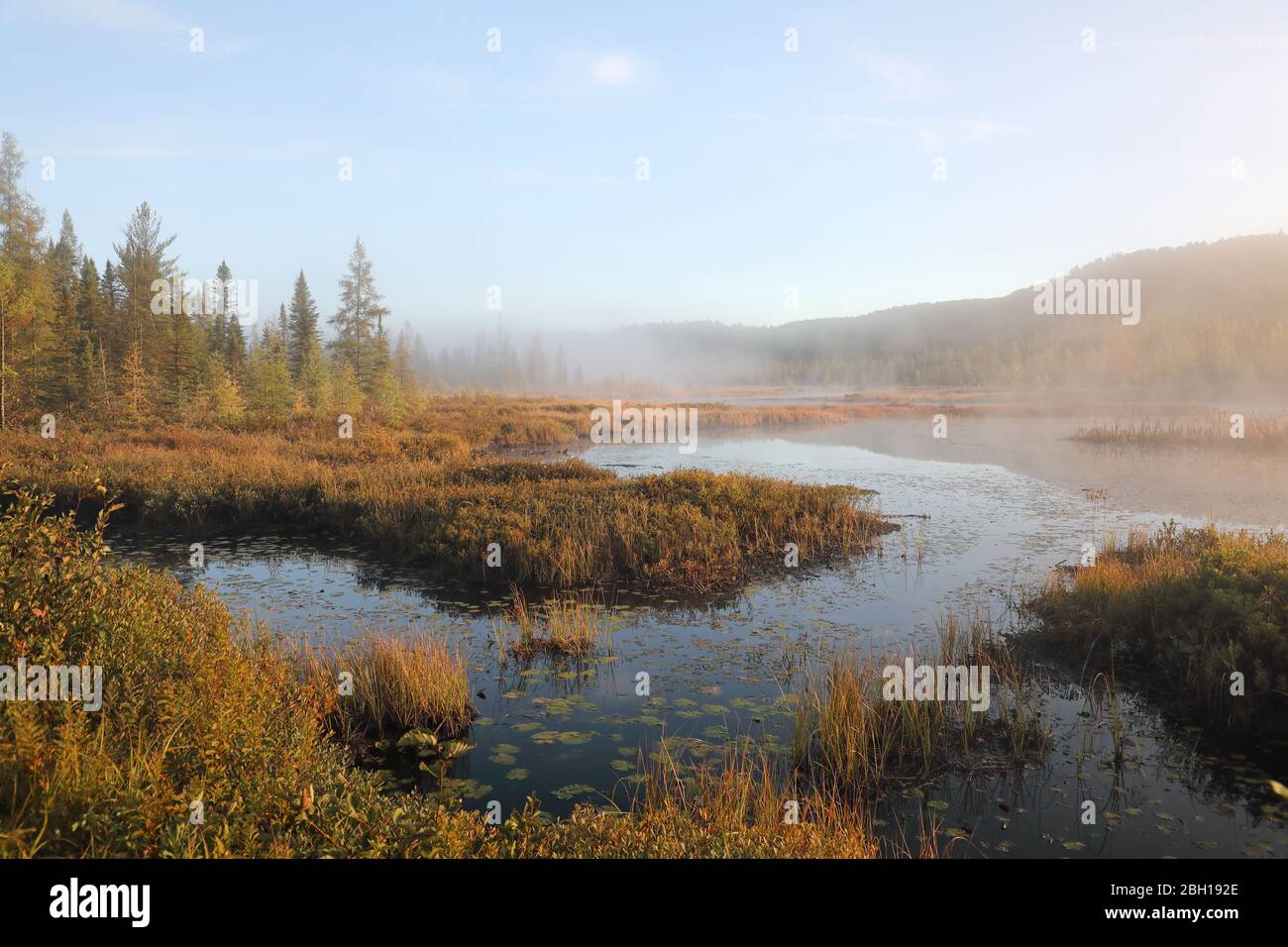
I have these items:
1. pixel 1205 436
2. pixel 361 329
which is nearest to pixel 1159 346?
pixel 1205 436

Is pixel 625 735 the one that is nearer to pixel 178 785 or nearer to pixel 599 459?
pixel 178 785

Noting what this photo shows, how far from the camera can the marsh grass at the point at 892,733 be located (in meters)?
7.45

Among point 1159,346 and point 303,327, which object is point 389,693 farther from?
point 1159,346

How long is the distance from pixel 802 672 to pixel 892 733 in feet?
7.91

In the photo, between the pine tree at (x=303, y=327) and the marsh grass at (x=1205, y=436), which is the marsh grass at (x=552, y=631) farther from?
the pine tree at (x=303, y=327)

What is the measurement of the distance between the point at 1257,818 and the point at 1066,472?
26939 mm

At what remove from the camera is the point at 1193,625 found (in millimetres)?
9859

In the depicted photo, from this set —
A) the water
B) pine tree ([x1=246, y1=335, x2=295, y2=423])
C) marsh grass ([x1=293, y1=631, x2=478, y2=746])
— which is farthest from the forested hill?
marsh grass ([x1=293, y1=631, x2=478, y2=746])

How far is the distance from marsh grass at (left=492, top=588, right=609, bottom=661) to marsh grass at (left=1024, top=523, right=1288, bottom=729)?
692 cm

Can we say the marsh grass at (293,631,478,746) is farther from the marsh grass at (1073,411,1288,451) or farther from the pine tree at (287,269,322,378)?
the pine tree at (287,269,322,378)

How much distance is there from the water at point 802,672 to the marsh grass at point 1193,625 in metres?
0.71

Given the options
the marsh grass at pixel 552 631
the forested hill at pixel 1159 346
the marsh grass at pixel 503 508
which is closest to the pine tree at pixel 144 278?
the marsh grass at pixel 503 508
